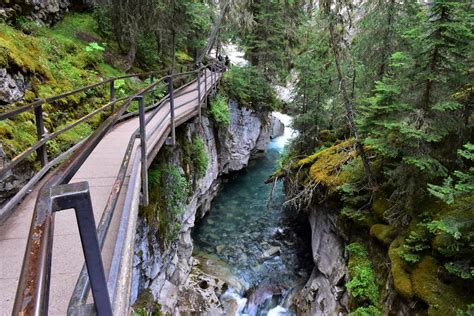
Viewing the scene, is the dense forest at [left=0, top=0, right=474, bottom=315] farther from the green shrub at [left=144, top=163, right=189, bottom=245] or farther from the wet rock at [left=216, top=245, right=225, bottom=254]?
the wet rock at [left=216, top=245, right=225, bottom=254]

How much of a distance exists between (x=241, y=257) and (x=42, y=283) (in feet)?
39.0

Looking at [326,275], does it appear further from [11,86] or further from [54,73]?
[54,73]

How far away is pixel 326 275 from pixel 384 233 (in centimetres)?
260

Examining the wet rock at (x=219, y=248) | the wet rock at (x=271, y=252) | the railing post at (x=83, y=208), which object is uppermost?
the railing post at (x=83, y=208)

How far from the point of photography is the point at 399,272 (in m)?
6.51

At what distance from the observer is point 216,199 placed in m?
17.0

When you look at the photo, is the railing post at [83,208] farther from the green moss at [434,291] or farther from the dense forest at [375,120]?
the green moss at [434,291]

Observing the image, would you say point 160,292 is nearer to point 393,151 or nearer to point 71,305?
point 393,151

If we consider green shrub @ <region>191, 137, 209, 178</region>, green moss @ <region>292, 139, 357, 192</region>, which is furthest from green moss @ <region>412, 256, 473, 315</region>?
green shrub @ <region>191, 137, 209, 178</region>

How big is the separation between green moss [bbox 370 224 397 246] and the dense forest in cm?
3

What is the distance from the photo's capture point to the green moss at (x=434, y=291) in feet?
18.1

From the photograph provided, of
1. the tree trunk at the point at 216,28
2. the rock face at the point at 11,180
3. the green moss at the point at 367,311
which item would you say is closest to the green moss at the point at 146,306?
the rock face at the point at 11,180

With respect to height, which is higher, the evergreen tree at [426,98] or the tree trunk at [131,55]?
the tree trunk at [131,55]

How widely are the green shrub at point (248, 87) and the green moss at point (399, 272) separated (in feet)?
39.8
